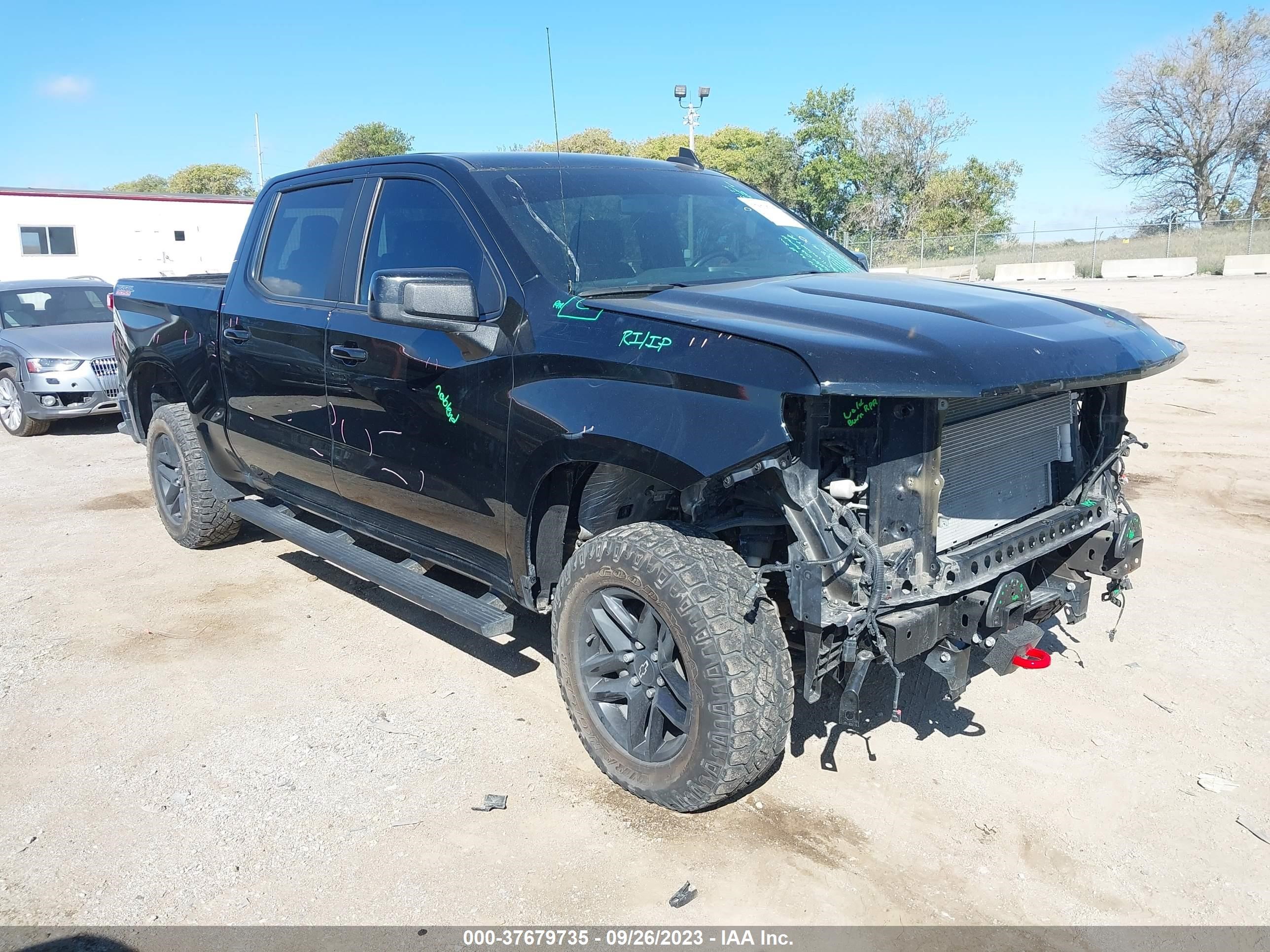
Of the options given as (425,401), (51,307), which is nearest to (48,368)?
(51,307)

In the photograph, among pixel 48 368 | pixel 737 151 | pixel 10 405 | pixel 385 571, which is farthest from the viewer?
pixel 737 151

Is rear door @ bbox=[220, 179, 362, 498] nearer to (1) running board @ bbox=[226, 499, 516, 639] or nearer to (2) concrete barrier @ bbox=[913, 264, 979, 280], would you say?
(1) running board @ bbox=[226, 499, 516, 639]

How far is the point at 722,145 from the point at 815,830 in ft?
258

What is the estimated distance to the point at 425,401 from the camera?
3.79m

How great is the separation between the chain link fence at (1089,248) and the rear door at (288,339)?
29.7 m

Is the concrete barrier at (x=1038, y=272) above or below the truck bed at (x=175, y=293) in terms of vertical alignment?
above

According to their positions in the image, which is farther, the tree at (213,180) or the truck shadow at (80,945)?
the tree at (213,180)

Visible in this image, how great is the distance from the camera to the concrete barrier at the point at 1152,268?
94.0 feet

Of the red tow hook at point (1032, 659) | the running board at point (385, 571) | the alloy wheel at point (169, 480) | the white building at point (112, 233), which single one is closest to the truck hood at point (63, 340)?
the alloy wheel at point (169, 480)

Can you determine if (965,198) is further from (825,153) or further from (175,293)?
(175,293)

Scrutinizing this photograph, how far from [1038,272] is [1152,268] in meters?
3.59

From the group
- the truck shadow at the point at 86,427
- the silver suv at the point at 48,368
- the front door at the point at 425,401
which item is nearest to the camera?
the front door at the point at 425,401

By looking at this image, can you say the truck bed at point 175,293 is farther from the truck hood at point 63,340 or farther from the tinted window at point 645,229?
the truck hood at point 63,340

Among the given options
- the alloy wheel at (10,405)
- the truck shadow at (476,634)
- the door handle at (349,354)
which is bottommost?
the truck shadow at (476,634)
